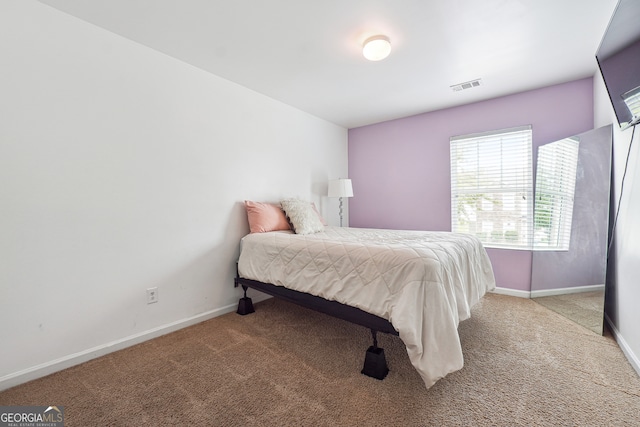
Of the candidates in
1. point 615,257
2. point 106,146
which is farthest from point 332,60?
point 615,257

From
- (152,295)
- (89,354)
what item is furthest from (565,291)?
(89,354)

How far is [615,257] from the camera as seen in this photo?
7.21 feet

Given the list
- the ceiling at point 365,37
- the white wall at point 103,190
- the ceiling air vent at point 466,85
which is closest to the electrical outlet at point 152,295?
the white wall at point 103,190

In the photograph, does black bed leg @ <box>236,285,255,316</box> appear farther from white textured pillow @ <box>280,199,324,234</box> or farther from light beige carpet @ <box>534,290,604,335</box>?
light beige carpet @ <box>534,290,604,335</box>

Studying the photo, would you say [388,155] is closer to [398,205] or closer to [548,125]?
[398,205]

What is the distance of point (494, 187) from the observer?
10.8 feet

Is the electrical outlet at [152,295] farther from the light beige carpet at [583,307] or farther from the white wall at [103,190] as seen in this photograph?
the light beige carpet at [583,307]

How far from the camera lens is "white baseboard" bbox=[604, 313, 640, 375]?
168 cm

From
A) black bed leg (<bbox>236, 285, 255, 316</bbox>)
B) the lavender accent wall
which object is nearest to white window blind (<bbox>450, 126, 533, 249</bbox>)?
the lavender accent wall

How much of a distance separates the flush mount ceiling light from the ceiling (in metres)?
0.05

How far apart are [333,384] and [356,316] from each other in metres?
0.41

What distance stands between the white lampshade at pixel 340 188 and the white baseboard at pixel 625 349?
9.26 ft

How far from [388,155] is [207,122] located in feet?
8.44

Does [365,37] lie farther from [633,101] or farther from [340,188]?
[340,188]
